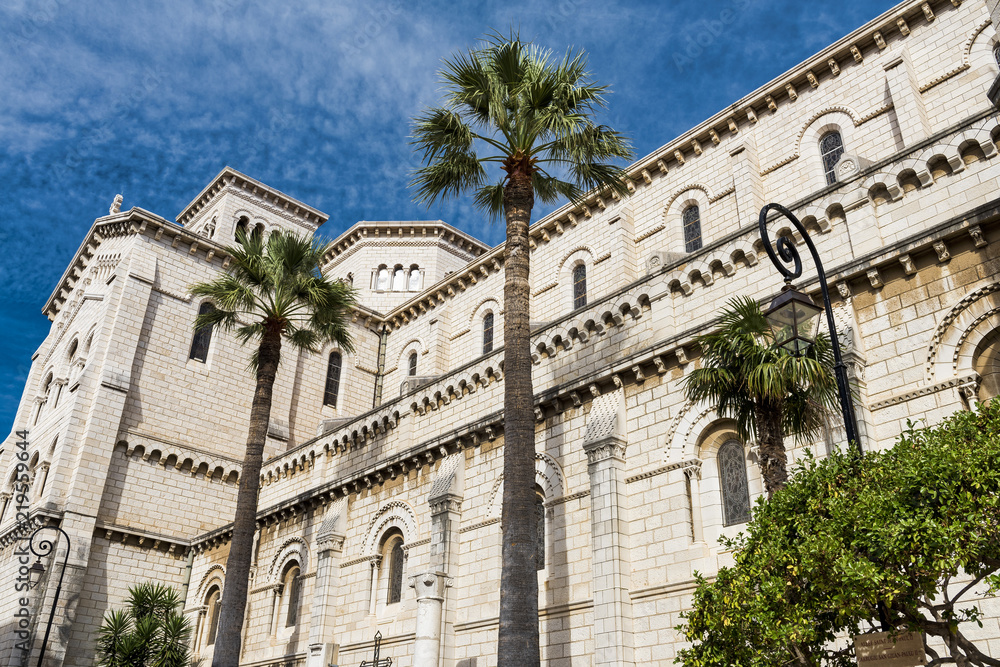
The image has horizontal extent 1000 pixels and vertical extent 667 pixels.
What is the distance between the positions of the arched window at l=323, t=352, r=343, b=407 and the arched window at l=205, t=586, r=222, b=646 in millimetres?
9846

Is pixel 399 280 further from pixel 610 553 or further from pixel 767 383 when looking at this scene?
pixel 767 383

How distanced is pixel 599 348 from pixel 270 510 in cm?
1429

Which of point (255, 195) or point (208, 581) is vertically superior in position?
point (255, 195)

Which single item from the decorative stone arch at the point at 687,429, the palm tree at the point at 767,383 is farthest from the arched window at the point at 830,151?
the palm tree at the point at 767,383

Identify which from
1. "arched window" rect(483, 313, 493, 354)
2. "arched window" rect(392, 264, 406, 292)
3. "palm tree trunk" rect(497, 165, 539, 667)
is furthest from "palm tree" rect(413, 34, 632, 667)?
"arched window" rect(392, 264, 406, 292)

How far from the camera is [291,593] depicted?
86.6 feet

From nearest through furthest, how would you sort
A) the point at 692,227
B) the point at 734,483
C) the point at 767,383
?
the point at 767,383, the point at 734,483, the point at 692,227

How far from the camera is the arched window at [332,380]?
123 ft

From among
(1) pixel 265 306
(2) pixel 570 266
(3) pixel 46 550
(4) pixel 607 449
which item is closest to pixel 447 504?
(4) pixel 607 449

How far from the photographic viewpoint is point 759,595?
9078mm

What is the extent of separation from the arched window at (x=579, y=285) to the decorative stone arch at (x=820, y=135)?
860 cm

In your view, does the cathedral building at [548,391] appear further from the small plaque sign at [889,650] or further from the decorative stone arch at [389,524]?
the small plaque sign at [889,650]

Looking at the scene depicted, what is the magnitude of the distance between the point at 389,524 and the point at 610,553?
8756 millimetres

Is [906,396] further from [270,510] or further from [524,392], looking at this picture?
[270,510]
